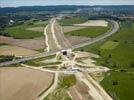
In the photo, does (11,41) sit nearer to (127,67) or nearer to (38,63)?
(38,63)

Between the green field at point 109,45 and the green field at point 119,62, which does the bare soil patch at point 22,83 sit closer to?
the green field at point 119,62

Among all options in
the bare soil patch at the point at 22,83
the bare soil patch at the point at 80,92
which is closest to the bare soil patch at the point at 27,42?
the bare soil patch at the point at 22,83

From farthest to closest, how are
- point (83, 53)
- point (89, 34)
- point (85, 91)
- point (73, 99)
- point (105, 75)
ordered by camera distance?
point (89, 34), point (83, 53), point (105, 75), point (85, 91), point (73, 99)

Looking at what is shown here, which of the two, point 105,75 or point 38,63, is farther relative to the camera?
point 38,63

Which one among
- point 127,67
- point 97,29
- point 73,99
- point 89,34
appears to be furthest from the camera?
point 97,29

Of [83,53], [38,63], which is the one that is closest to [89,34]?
[83,53]

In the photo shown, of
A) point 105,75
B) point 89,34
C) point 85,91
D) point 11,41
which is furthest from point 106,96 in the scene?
point 89,34

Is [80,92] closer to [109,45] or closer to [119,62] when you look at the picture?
[119,62]
